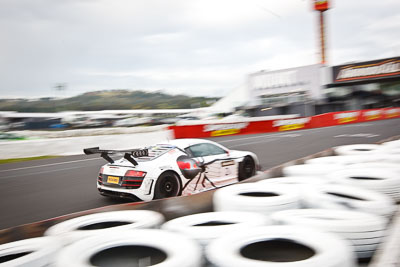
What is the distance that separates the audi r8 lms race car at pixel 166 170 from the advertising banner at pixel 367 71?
111 feet

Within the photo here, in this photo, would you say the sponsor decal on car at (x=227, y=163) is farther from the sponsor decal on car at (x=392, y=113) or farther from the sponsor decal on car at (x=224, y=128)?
the sponsor decal on car at (x=392, y=113)

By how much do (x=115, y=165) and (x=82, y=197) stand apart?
59.9 inches

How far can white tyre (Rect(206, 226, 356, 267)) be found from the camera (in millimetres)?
2129

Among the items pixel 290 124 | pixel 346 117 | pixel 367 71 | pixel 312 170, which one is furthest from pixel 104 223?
pixel 367 71

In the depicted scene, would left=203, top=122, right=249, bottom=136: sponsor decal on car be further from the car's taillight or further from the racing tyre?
the car's taillight

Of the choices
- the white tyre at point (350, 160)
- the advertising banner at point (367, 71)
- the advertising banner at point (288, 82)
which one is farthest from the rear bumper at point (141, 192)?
the advertising banner at point (288, 82)

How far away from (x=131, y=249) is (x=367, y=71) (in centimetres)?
3849

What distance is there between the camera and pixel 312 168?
509 cm

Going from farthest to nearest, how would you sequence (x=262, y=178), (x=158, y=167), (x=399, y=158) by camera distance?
(x=158, y=167) < (x=399, y=158) < (x=262, y=178)

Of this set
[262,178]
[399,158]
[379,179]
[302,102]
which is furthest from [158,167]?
[302,102]

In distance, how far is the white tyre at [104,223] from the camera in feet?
9.66

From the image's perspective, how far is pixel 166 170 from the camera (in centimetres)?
584

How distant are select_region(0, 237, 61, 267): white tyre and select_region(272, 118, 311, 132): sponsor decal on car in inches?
847

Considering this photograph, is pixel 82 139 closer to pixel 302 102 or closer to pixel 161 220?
pixel 161 220
